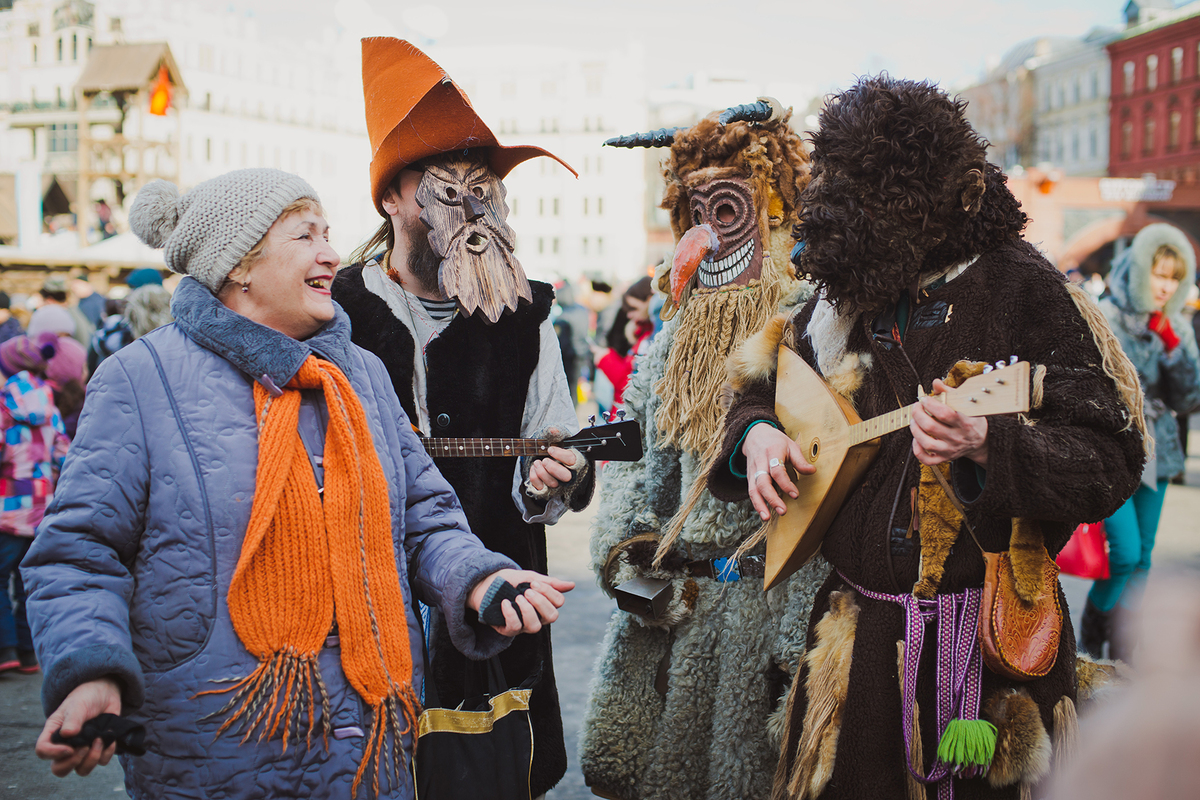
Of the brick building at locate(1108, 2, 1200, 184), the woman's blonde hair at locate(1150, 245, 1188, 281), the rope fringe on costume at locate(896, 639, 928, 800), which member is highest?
the brick building at locate(1108, 2, 1200, 184)

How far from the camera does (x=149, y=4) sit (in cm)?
4825

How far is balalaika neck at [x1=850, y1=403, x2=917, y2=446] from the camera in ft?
6.24

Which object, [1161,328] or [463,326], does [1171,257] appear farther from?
[463,326]

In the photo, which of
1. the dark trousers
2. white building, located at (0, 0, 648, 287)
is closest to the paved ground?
the dark trousers

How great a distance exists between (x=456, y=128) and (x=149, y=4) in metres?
54.4

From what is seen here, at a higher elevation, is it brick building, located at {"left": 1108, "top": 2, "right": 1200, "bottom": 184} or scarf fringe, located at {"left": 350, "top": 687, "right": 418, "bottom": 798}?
brick building, located at {"left": 1108, "top": 2, "right": 1200, "bottom": 184}

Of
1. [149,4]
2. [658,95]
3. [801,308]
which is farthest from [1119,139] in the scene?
[801,308]

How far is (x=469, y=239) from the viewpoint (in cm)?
268

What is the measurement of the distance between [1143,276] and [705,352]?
315cm

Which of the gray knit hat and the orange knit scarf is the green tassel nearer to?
the orange knit scarf

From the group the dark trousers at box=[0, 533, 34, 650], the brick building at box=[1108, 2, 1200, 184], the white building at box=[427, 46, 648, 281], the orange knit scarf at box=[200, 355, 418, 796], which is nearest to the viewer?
the orange knit scarf at box=[200, 355, 418, 796]

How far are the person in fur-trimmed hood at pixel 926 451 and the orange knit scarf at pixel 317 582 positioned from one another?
33.5 inches

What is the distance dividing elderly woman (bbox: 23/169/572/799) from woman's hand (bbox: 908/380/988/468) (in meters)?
0.73

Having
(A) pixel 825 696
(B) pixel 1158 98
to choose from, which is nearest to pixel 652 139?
(A) pixel 825 696
